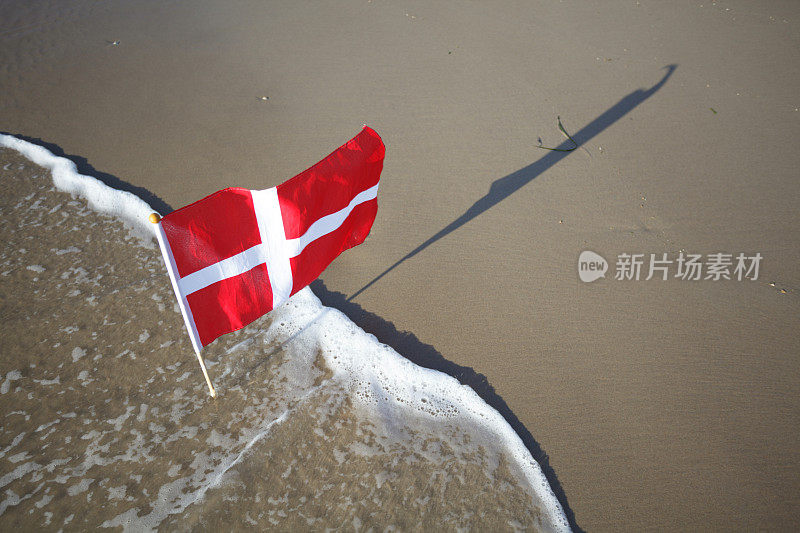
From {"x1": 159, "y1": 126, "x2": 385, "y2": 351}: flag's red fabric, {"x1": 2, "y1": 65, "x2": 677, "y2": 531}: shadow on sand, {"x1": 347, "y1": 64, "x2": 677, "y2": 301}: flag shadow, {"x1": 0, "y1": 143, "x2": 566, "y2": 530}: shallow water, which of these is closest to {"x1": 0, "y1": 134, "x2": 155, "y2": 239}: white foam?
{"x1": 2, "y1": 65, "x2": 677, "y2": 531}: shadow on sand

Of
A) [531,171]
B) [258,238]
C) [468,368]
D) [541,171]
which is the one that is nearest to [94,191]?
[258,238]

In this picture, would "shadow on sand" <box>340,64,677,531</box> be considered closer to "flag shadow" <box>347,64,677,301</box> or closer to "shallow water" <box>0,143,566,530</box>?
"flag shadow" <box>347,64,677,301</box>

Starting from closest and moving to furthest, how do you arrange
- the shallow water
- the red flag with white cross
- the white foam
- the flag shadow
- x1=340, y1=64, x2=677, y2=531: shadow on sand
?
the red flag with white cross → the shallow water → x1=340, y1=64, x2=677, y2=531: shadow on sand → the flag shadow → the white foam

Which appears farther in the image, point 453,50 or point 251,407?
point 453,50

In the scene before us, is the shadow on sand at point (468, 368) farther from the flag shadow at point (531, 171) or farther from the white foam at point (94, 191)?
the white foam at point (94, 191)

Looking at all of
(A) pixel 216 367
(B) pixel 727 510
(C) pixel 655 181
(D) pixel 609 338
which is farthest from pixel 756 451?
(A) pixel 216 367

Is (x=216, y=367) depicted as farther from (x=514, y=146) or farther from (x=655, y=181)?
(x=655, y=181)
